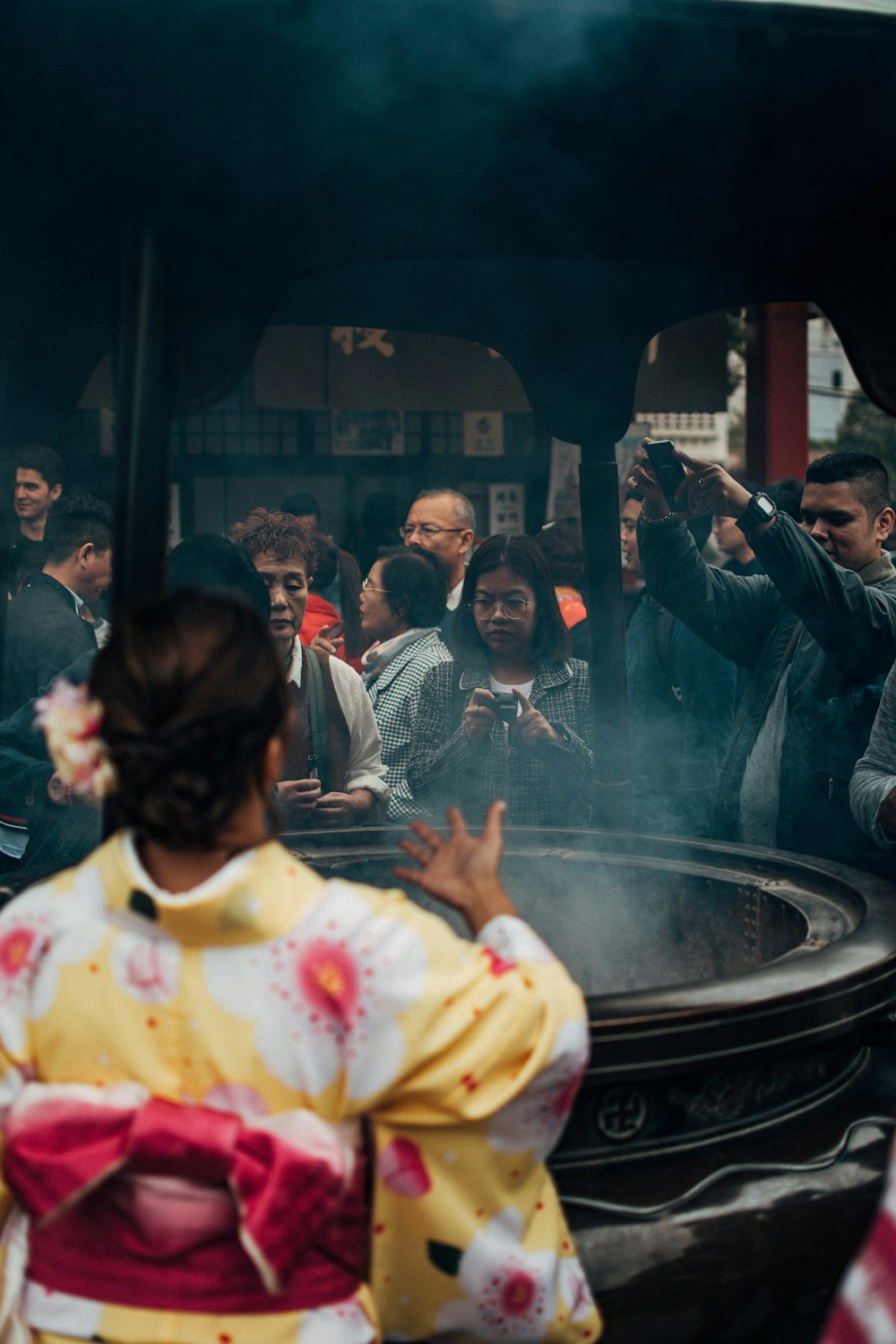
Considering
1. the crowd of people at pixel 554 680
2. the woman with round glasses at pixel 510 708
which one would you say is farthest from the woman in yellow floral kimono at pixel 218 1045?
the woman with round glasses at pixel 510 708

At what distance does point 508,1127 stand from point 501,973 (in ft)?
0.66

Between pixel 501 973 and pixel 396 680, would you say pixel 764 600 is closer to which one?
pixel 396 680

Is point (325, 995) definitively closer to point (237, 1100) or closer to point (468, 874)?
point (237, 1100)

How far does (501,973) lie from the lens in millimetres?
1488

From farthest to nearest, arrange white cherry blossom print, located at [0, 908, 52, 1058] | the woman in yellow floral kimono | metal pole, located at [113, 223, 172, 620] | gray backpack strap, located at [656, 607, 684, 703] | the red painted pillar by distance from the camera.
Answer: the red painted pillar < gray backpack strap, located at [656, 607, 684, 703] < metal pole, located at [113, 223, 172, 620] < white cherry blossom print, located at [0, 908, 52, 1058] < the woman in yellow floral kimono

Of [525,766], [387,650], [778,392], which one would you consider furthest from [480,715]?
[778,392]

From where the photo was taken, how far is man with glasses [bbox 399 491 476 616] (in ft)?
18.1

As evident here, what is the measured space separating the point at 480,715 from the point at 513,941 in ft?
6.92

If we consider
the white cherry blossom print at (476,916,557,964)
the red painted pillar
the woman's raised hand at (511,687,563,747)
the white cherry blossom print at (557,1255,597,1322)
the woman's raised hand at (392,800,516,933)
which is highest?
the red painted pillar

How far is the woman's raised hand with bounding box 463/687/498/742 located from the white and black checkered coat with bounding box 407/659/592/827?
0.06 metres

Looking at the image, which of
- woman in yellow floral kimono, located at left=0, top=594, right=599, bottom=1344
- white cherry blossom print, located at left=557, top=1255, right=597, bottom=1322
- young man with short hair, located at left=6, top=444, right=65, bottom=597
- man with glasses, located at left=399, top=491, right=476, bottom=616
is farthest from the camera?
man with glasses, located at left=399, top=491, right=476, bottom=616

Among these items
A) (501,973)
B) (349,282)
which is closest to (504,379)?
(349,282)

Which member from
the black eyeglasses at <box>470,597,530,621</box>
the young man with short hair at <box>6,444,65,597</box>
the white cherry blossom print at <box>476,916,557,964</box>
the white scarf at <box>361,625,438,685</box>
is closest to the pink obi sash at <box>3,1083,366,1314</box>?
the white cherry blossom print at <box>476,916,557,964</box>

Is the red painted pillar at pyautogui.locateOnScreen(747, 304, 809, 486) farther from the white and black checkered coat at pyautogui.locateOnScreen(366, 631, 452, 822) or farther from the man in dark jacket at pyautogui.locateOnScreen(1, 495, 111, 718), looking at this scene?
the man in dark jacket at pyautogui.locateOnScreen(1, 495, 111, 718)
